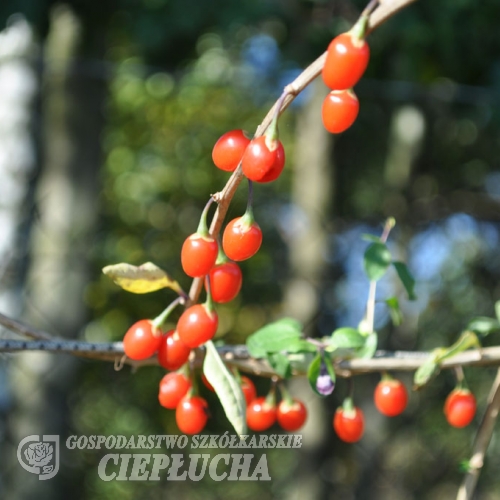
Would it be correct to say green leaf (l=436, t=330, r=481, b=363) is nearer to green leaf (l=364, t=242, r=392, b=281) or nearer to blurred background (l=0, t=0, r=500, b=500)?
green leaf (l=364, t=242, r=392, b=281)

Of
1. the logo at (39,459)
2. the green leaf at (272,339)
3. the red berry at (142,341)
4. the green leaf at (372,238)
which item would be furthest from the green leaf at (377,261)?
the logo at (39,459)

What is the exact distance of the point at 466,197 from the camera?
66.4 inches

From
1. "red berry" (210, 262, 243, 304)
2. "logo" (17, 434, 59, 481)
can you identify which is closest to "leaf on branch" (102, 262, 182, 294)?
"red berry" (210, 262, 243, 304)

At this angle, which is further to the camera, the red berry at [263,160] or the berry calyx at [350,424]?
the berry calyx at [350,424]

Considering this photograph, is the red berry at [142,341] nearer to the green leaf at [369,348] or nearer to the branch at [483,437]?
the green leaf at [369,348]

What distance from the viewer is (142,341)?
1.34ft

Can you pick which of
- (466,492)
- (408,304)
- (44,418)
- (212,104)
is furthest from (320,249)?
(212,104)

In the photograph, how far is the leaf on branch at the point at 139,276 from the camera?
0.41 m

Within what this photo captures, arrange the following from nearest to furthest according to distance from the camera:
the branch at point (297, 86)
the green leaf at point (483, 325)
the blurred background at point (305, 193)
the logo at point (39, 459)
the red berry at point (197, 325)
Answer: the branch at point (297, 86) < the red berry at point (197, 325) < the green leaf at point (483, 325) < the logo at point (39, 459) < the blurred background at point (305, 193)

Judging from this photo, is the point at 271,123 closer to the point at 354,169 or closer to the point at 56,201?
the point at 56,201

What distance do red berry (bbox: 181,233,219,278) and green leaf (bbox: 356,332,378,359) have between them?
0.51 ft

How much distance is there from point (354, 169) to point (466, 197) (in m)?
0.46

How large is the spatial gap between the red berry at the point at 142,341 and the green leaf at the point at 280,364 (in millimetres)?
84

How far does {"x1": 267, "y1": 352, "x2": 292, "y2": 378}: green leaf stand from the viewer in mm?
449
